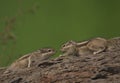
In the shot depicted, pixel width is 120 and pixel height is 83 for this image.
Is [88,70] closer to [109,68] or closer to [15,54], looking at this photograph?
[109,68]

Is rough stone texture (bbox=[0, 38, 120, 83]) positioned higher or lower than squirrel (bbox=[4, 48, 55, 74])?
lower

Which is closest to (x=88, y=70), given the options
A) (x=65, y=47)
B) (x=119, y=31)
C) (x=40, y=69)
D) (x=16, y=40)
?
(x=40, y=69)

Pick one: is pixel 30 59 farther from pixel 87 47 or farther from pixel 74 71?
pixel 74 71

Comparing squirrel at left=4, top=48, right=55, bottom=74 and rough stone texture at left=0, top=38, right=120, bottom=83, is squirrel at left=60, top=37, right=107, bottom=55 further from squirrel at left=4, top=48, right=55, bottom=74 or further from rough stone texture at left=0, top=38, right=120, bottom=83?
squirrel at left=4, top=48, right=55, bottom=74

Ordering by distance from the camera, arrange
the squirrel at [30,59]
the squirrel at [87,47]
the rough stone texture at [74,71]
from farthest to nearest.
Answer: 1. the squirrel at [30,59]
2. the squirrel at [87,47]
3. the rough stone texture at [74,71]

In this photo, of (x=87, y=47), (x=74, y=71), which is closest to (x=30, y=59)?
(x=87, y=47)

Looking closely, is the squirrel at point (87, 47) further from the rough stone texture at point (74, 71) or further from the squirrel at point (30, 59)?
the squirrel at point (30, 59)

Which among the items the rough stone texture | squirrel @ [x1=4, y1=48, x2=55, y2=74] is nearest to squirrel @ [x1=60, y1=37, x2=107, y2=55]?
the rough stone texture

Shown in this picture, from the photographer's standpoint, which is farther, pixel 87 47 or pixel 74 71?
pixel 87 47

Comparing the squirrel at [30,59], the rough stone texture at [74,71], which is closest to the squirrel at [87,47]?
the rough stone texture at [74,71]
